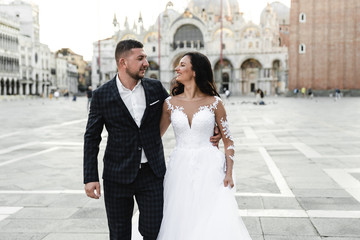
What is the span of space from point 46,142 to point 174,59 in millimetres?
62465

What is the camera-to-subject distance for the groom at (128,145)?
2957mm

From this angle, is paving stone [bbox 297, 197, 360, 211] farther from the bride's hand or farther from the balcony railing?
the balcony railing

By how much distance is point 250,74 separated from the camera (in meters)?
74.9

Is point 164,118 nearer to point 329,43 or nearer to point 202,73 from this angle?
point 202,73

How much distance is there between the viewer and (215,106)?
3.18 m

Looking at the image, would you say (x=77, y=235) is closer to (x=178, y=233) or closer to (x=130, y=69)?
(x=178, y=233)

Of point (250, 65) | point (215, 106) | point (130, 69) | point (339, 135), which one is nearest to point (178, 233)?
point (215, 106)

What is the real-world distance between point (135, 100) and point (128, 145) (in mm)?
322

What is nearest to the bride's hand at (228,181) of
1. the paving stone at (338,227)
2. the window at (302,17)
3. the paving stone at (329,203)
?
the paving stone at (338,227)

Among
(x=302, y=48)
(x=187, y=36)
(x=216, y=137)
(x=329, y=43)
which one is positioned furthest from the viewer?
(x=187, y=36)

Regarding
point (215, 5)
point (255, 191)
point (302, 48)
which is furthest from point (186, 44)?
point (255, 191)

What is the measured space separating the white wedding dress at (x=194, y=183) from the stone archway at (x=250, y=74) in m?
67.6

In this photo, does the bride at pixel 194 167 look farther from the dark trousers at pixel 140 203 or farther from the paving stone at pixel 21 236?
the paving stone at pixel 21 236

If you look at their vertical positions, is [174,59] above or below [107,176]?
above
